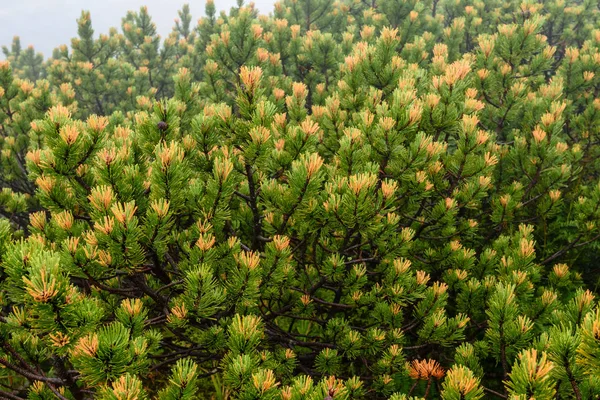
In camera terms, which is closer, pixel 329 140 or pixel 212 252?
pixel 212 252

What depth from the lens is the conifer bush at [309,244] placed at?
1711mm

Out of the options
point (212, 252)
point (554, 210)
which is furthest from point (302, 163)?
point (554, 210)

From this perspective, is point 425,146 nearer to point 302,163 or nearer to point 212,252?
point 302,163

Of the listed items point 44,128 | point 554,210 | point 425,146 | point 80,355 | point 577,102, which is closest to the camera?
point 80,355

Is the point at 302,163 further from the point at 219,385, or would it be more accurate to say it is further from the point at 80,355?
the point at 219,385

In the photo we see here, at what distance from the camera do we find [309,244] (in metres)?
2.99

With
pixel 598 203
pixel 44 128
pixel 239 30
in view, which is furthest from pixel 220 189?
pixel 239 30

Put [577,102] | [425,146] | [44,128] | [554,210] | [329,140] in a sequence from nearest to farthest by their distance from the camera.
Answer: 1. [44,128]
2. [425,146]
3. [329,140]
4. [554,210]
5. [577,102]

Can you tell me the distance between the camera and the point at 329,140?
132 inches

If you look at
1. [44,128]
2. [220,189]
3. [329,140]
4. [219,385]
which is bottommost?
[219,385]

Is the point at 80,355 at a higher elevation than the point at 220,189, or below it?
below

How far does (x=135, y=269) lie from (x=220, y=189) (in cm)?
66

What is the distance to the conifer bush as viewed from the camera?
1711mm

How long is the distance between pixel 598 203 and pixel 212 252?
3.51 m
